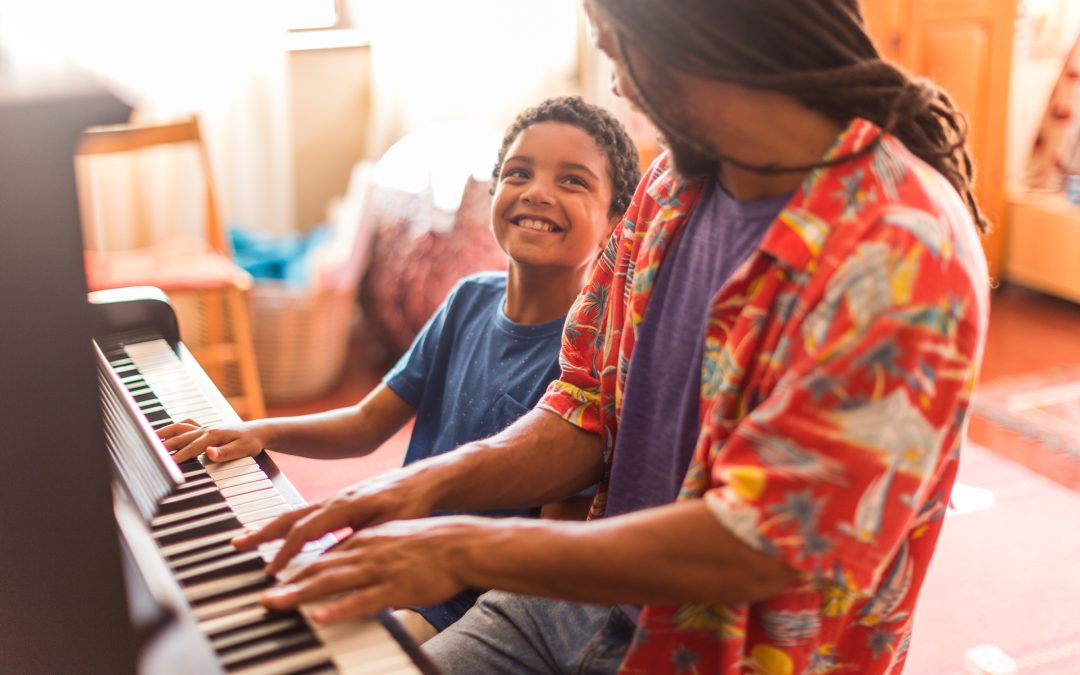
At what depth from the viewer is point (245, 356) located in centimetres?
333

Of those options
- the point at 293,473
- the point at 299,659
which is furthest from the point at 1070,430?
the point at 299,659

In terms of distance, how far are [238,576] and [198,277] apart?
233 centimetres

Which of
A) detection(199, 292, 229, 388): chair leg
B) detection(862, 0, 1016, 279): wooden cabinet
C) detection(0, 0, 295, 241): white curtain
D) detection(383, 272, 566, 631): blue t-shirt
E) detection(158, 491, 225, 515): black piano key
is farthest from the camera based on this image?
detection(862, 0, 1016, 279): wooden cabinet

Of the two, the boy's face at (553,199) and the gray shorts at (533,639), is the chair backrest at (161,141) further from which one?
the gray shorts at (533,639)

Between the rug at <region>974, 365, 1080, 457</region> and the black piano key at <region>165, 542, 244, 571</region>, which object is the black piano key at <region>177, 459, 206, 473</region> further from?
the rug at <region>974, 365, 1080, 457</region>

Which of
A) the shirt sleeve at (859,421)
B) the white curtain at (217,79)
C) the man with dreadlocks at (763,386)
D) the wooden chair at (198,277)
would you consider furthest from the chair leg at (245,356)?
the shirt sleeve at (859,421)

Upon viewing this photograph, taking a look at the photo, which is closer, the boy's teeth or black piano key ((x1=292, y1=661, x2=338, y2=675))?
black piano key ((x1=292, y1=661, x2=338, y2=675))

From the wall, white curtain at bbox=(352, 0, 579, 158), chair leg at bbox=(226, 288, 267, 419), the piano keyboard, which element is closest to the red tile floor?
chair leg at bbox=(226, 288, 267, 419)

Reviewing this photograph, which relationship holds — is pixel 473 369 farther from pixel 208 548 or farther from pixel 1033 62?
pixel 1033 62

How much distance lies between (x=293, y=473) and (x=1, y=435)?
90.0 inches

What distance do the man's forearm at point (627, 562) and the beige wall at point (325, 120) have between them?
11.5ft

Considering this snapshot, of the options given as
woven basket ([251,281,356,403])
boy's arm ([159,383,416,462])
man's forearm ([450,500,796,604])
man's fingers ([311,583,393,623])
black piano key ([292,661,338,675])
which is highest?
man's forearm ([450,500,796,604])

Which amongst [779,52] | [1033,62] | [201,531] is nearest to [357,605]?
[201,531]

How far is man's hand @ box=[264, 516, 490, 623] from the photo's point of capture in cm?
90
